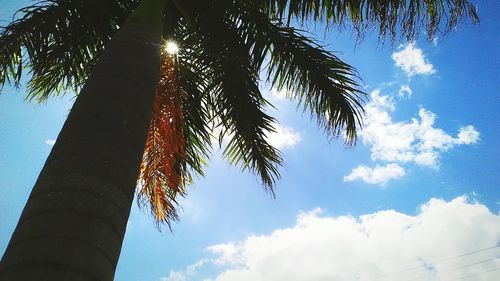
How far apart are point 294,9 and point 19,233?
14.0ft

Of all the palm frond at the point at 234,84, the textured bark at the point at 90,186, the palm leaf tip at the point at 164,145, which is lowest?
the textured bark at the point at 90,186

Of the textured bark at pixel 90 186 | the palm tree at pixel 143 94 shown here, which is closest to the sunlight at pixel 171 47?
the palm tree at pixel 143 94

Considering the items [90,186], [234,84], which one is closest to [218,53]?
[234,84]

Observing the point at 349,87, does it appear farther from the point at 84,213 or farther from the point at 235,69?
the point at 84,213

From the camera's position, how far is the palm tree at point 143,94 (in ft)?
6.91

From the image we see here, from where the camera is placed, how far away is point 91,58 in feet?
21.8

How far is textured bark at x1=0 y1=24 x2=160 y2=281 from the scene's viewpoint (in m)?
1.93

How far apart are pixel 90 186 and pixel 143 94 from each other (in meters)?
0.97

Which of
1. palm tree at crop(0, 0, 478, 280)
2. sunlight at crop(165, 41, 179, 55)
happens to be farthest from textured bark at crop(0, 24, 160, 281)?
sunlight at crop(165, 41, 179, 55)

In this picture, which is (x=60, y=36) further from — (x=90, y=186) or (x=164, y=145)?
(x=90, y=186)

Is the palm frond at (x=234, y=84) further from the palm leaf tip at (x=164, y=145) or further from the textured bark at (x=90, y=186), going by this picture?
the textured bark at (x=90, y=186)

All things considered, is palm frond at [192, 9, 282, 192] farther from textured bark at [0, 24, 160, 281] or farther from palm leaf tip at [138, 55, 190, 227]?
textured bark at [0, 24, 160, 281]

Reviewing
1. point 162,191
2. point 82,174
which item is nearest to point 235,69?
point 162,191

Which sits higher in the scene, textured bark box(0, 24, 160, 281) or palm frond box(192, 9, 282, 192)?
palm frond box(192, 9, 282, 192)
